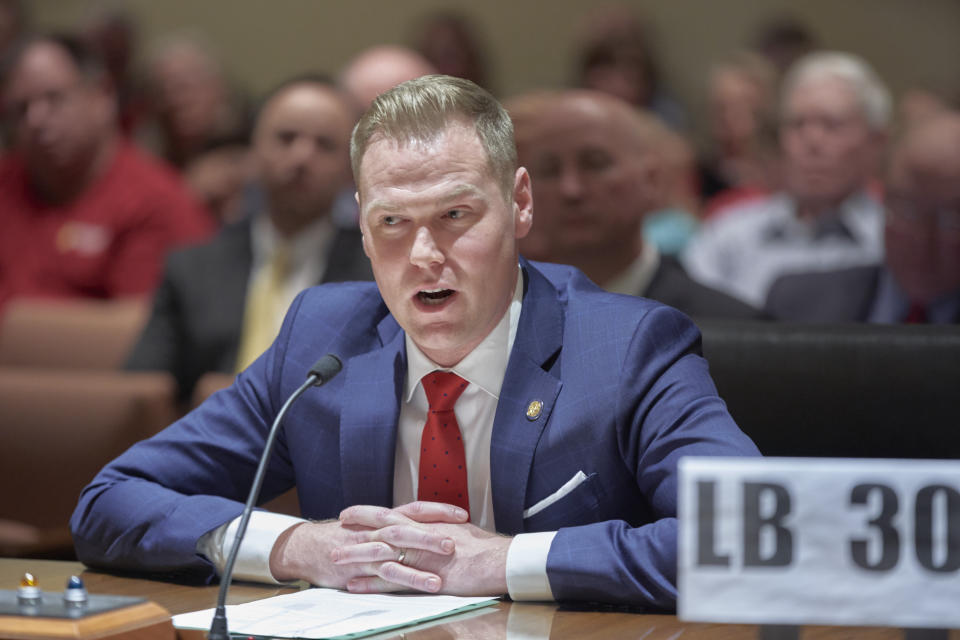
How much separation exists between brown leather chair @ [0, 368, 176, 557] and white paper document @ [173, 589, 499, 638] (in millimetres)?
1316

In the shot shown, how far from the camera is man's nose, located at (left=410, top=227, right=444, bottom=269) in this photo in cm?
182

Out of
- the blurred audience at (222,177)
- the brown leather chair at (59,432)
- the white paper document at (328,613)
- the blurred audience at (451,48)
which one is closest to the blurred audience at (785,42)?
the blurred audience at (451,48)

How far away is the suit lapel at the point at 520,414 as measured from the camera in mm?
1864

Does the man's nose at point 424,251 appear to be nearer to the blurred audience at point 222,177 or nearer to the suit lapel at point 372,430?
the suit lapel at point 372,430

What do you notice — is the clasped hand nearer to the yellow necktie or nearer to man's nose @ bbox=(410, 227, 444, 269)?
man's nose @ bbox=(410, 227, 444, 269)

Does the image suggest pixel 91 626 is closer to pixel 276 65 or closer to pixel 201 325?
pixel 201 325

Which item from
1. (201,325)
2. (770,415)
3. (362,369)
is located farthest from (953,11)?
(362,369)

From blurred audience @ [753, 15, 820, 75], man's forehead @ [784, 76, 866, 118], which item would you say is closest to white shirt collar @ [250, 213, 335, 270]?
man's forehead @ [784, 76, 866, 118]

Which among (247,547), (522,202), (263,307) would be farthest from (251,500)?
(263,307)

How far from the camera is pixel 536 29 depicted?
7.09 m

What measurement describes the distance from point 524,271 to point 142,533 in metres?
0.70

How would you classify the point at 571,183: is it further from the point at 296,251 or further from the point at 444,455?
the point at 444,455

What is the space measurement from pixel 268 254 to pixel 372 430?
2.10m

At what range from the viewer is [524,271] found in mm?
2084
